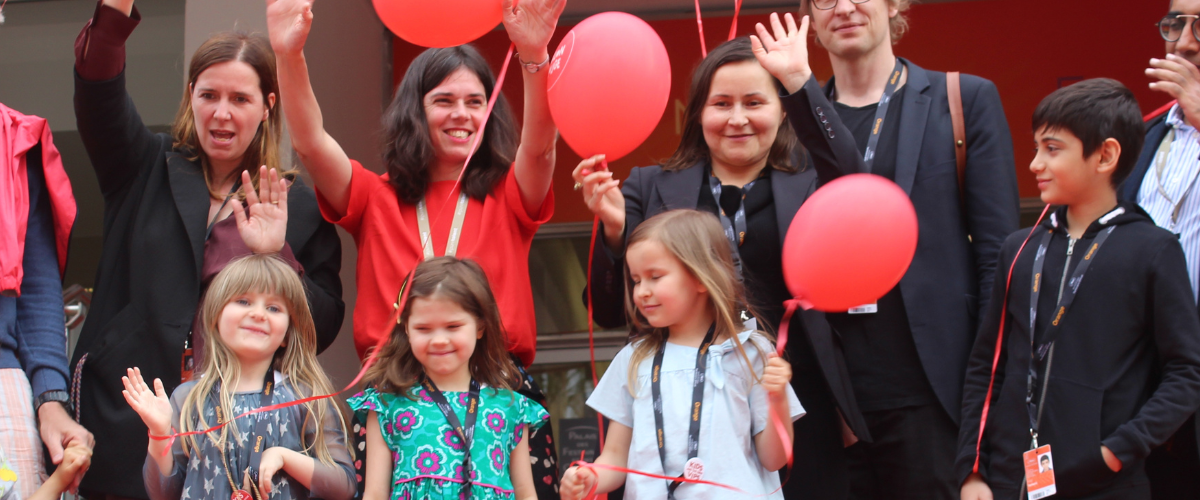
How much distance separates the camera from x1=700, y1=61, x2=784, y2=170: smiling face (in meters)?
2.70

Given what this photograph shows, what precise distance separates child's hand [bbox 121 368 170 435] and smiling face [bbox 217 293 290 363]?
26 cm

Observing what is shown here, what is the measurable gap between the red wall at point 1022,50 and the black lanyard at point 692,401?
3.14 metres

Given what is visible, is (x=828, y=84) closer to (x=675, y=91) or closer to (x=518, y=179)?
(x=518, y=179)

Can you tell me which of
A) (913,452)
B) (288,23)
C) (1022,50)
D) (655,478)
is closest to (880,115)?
(913,452)

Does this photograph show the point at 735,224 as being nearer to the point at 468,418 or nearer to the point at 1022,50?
the point at 468,418

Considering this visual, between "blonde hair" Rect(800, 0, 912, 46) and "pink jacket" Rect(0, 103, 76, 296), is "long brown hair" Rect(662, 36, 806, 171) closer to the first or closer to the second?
"blonde hair" Rect(800, 0, 912, 46)

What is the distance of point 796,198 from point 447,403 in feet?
3.36

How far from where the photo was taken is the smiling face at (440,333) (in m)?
2.58

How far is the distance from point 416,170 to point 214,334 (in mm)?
674

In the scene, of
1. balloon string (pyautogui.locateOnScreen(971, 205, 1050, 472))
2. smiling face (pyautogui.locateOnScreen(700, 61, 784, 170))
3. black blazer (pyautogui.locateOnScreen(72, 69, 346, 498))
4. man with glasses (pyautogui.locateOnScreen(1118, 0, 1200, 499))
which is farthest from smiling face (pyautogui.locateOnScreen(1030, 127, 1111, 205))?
black blazer (pyautogui.locateOnScreen(72, 69, 346, 498))

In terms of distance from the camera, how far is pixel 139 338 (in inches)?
105

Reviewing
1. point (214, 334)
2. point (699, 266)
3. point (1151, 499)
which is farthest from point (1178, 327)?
point (214, 334)

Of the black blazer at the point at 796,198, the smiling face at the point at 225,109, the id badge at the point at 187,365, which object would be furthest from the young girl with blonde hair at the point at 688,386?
the smiling face at the point at 225,109

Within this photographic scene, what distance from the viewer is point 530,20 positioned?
8.23 feet
